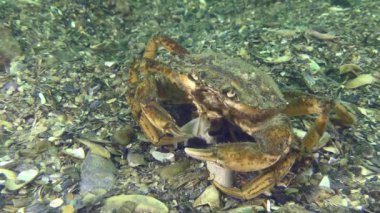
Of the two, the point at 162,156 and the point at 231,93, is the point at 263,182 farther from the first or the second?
the point at 162,156

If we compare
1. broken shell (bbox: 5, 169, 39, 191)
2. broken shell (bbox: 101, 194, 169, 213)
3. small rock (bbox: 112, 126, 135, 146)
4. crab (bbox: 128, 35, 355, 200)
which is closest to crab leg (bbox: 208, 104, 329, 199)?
crab (bbox: 128, 35, 355, 200)

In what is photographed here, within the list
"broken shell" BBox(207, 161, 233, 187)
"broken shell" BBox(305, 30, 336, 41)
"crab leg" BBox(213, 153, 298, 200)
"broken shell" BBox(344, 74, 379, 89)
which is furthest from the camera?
"broken shell" BBox(305, 30, 336, 41)

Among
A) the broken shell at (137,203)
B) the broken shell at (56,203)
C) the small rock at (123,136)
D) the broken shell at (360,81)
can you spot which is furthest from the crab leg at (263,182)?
the broken shell at (360,81)

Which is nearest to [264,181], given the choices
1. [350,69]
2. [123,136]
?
[123,136]

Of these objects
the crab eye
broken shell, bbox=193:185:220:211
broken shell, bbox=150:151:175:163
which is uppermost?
the crab eye

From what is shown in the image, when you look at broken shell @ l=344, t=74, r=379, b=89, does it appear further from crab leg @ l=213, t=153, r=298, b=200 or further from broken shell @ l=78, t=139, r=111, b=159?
broken shell @ l=78, t=139, r=111, b=159

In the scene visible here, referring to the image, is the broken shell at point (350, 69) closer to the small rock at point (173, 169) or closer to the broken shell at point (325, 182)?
the broken shell at point (325, 182)
